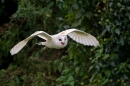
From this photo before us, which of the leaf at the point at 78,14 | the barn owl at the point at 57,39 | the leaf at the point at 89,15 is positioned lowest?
the leaf at the point at 78,14

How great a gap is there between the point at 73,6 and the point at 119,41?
638 millimetres

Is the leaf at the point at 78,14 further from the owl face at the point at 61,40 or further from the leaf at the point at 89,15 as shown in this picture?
the owl face at the point at 61,40

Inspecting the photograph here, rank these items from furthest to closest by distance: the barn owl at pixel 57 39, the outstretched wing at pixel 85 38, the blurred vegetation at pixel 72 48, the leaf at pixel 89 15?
the leaf at pixel 89 15
the blurred vegetation at pixel 72 48
the outstretched wing at pixel 85 38
the barn owl at pixel 57 39

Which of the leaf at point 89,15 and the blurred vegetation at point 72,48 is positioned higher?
the leaf at point 89,15

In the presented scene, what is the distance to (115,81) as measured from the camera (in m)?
5.46

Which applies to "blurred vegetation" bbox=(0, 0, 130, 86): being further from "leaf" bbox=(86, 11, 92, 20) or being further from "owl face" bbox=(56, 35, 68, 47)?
"owl face" bbox=(56, 35, 68, 47)

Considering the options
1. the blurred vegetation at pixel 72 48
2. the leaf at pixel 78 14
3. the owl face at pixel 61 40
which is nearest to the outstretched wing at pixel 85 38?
the blurred vegetation at pixel 72 48

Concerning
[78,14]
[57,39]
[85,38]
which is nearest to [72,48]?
[78,14]

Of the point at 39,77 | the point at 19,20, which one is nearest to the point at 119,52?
the point at 39,77

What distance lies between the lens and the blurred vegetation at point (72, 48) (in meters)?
5.23

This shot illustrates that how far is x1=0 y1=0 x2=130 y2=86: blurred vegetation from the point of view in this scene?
523 cm

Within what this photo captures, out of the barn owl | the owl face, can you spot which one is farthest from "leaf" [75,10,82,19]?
the owl face

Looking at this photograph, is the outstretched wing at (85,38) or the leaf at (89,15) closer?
the outstretched wing at (85,38)

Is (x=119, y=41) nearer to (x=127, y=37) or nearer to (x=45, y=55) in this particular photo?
(x=127, y=37)
